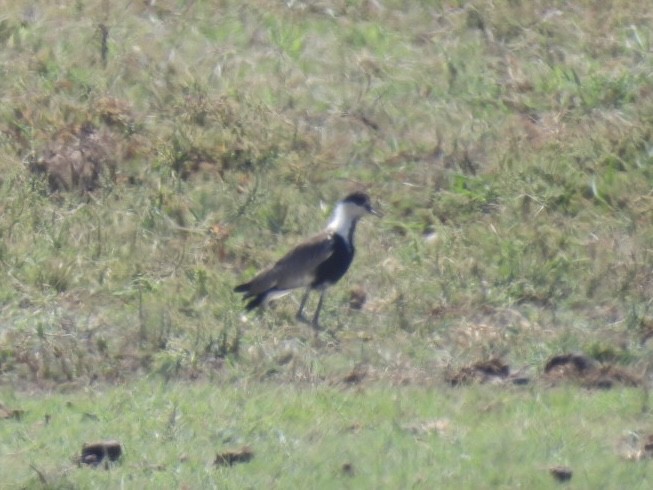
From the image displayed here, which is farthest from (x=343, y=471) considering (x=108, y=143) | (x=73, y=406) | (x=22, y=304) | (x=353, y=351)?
(x=108, y=143)

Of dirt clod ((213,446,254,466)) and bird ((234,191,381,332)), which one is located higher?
dirt clod ((213,446,254,466))

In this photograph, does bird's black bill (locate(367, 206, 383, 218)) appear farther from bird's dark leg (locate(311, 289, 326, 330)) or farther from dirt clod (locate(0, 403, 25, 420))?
dirt clod (locate(0, 403, 25, 420))

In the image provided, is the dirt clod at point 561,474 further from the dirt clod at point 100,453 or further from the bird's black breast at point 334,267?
the bird's black breast at point 334,267

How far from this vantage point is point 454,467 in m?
7.02

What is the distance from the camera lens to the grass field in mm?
7613

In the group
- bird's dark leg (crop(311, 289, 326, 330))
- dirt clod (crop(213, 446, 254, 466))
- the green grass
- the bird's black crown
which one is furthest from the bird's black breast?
dirt clod (crop(213, 446, 254, 466))

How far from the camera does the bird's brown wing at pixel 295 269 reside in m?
10.2

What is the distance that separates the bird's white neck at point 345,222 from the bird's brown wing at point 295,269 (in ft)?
0.64

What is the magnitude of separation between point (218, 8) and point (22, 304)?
4900 millimetres

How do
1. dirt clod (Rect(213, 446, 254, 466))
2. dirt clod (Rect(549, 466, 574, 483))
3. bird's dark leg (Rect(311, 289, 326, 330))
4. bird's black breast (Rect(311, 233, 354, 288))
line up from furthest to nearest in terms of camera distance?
bird's black breast (Rect(311, 233, 354, 288)) < bird's dark leg (Rect(311, 289, 326, 330)) < dirt clod (Rect(213, 446, 254, 466)) < dirt clod (Rect(549, 466, 574, 483))

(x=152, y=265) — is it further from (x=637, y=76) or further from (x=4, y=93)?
(x=637, y=76)

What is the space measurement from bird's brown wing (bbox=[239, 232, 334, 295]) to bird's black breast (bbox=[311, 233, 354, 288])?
0.03 meters

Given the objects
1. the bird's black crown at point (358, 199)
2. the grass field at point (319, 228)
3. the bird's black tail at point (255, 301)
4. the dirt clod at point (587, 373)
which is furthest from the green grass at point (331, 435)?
the bird's black crown at point (358, 199)

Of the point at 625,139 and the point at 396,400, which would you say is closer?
the point at 396,400
